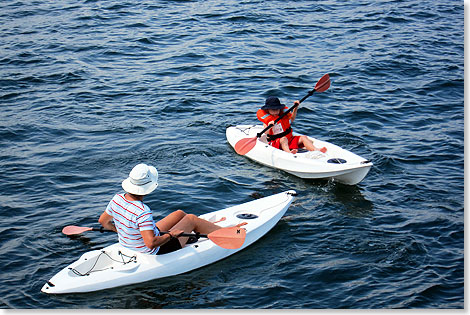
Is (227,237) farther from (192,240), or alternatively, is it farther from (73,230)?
(73,230)

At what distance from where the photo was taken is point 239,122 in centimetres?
1033

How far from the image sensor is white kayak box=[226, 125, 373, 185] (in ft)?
25.6

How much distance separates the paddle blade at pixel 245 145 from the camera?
341 inches

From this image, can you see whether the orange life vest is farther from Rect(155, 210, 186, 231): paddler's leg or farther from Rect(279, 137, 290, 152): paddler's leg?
Rect(155, 210, 186, 231): paddler's leg

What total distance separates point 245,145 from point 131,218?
11.6ft

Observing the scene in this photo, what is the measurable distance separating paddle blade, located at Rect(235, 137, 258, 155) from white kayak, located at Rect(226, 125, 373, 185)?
0.16 metres

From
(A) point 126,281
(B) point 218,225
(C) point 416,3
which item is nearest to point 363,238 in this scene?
(B) point 218,225

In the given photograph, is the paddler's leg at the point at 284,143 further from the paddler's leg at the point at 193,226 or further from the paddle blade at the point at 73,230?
the paddle blade at the point at 73,230

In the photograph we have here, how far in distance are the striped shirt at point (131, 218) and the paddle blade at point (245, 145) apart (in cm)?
325

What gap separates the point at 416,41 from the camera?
14070 millimetres

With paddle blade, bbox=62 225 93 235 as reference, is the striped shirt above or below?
above

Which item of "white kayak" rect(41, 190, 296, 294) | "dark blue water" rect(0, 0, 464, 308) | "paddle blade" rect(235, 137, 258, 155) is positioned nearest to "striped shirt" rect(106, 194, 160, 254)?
"white kayak" rect(41, 190, 296, 294)

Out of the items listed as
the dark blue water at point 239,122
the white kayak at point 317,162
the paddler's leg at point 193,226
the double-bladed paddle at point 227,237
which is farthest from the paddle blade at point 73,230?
the white kayak at point 317,162

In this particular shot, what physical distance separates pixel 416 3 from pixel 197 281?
13.2m
